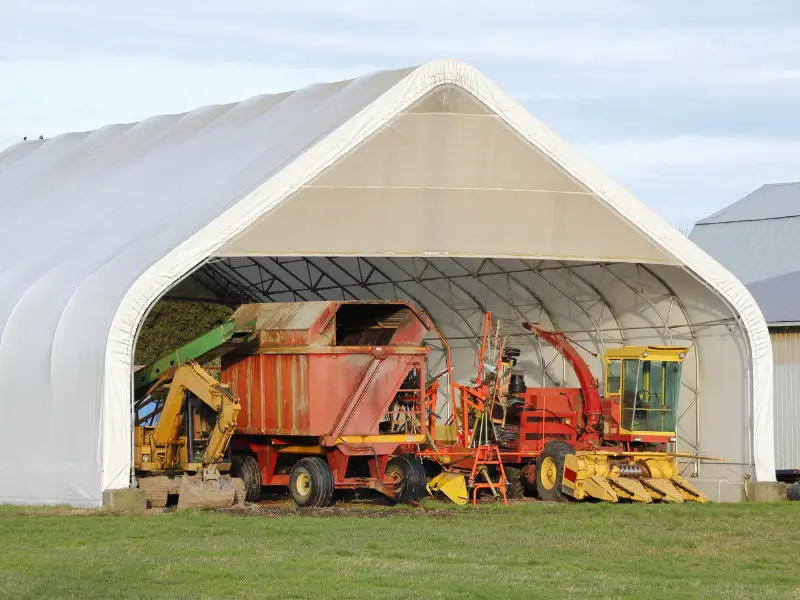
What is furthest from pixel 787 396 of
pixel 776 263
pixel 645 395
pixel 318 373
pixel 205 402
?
pixel 205 402

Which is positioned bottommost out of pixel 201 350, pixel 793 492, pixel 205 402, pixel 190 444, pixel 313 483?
pixel 793 492

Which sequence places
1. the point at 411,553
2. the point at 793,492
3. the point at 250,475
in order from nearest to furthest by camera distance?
the point at 411,553 < the point at 250,475 < the point at 793,492

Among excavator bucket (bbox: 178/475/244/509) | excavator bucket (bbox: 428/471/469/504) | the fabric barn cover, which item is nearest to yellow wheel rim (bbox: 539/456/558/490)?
excavator bucket (bbox: 428/471/469/504)

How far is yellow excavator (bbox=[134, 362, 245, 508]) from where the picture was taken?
22094 mm

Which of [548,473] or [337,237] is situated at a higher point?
[337,237]

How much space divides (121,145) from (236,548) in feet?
52.4

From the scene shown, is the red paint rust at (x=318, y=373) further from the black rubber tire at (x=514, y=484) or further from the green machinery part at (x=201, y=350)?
the black rubber tire at (x=514, y=484)

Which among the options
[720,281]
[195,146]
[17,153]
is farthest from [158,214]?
[17,153]

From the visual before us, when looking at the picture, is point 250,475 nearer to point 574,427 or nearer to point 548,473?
point 548,473

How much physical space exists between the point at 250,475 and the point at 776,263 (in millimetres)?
16623

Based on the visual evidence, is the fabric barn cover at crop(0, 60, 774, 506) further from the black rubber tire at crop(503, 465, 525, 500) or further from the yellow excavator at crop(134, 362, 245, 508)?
the black rubber tire at crop(503, 465, 525, 500)

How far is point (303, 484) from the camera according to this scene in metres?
23.5

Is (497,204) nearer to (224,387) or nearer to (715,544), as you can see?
(224,387)

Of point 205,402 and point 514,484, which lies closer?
point 205,402
